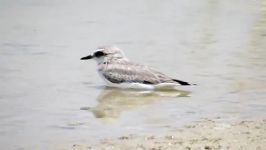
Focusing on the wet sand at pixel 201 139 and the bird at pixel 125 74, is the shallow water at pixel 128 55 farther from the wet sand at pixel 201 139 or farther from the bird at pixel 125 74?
the wet sand at pixel 201 139

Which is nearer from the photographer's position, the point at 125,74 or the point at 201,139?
the point at 201,139

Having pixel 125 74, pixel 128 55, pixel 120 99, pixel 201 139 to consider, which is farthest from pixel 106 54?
pixel 201 139

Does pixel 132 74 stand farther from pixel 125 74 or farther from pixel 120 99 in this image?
pixel 120 99

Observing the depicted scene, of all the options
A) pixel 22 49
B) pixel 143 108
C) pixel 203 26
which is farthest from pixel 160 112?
pixel 203 26

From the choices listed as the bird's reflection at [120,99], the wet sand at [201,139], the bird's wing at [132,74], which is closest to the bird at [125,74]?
the bird's wing at [132,74]

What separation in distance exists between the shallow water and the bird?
0.46 ft

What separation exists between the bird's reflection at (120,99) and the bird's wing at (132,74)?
167mm

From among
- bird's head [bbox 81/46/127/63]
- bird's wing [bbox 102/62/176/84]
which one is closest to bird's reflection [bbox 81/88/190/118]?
bird's wing [bbox 102/62/176/84]

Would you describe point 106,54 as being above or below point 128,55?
above

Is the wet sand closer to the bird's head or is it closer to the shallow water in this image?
the shallow water

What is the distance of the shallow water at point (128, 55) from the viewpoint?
9312 millimetres

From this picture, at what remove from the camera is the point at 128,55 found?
1314 centimetres

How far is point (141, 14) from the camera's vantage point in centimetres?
1614

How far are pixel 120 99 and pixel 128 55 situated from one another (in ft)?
7.68
